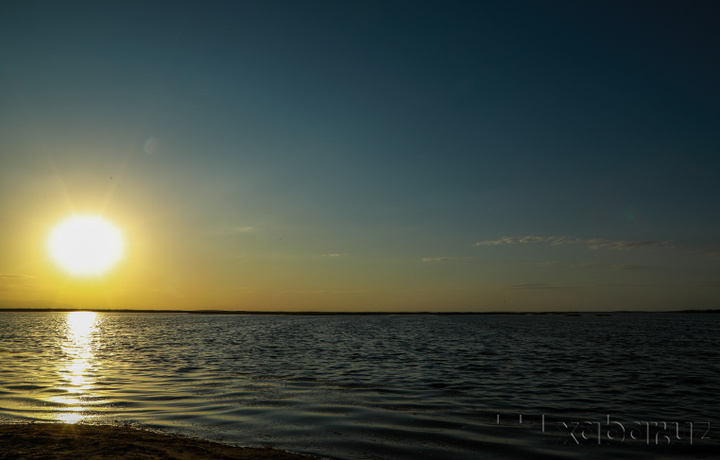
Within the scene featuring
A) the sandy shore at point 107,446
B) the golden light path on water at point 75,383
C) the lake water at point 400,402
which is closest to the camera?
the sandy shore at point 107,446

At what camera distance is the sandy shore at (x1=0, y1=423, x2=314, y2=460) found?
10.9 m

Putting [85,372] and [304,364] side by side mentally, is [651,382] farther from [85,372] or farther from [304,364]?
[85,372]

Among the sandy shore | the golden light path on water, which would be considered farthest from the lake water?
the sandy shore

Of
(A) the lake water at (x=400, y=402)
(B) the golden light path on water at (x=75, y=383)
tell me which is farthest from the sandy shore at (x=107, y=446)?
(B) the golden light path on water at (x=75, y=383)

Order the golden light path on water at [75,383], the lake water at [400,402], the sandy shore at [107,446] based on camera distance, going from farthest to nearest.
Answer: the golden light path on water at [75,383]
the lake water at [400,402]
the sandy shore at [107,446]

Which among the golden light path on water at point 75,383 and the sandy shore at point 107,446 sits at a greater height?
the sandy shore at point 107,446

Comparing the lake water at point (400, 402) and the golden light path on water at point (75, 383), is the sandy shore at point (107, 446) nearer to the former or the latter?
the lake water at point (400, 402)

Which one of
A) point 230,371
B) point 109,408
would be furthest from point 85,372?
point 109,408

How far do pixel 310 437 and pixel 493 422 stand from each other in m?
6.36

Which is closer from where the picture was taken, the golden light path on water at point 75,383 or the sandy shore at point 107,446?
the sandy shore at point 107,446

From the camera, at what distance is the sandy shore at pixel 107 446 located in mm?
10898

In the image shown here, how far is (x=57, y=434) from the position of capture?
1246 cm

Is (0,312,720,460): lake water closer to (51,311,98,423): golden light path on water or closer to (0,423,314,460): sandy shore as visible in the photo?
(51,311,98,423): golden light path on water

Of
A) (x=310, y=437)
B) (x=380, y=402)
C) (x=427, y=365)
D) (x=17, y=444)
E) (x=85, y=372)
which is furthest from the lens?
(x=427, y=365)
